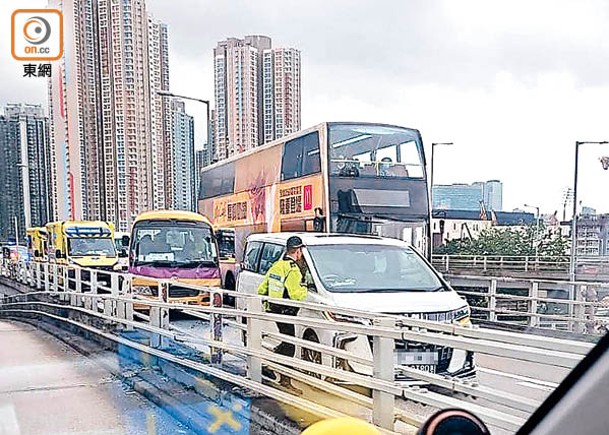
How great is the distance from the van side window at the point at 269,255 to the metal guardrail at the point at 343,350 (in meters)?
0.55

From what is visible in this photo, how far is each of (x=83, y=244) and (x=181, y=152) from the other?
3384 mm

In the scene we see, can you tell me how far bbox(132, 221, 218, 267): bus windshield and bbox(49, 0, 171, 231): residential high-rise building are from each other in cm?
185

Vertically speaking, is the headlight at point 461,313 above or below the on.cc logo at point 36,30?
below

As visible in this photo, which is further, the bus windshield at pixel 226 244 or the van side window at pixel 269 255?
the bus windshield at pixel 226 244

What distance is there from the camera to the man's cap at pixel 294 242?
15.2 feet

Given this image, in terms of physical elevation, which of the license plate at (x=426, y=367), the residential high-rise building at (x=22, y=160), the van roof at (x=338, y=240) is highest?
the residential high-rise building at (x=22, y=160)

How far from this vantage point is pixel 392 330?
9.35ft

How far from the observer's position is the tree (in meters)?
3.18

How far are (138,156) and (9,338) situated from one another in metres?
3.80

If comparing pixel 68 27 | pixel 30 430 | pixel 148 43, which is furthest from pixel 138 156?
pixel 30 430

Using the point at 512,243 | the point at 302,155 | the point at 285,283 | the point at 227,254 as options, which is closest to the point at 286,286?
the point at 285,283

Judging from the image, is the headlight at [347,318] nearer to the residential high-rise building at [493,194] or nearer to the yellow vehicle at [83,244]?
the residential high-rise building at [493,194]

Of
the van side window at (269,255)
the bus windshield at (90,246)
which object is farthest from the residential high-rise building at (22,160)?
the bus windshield at (90,246)

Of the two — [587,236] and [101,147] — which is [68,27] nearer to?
[101,147]
